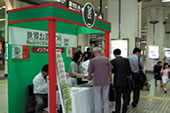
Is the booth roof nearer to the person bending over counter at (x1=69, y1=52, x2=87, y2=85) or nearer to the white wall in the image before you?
the person bending over counter at (x1=69, y1=52, x2=87, y2=85)

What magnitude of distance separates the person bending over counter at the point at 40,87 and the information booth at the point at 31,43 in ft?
1.41

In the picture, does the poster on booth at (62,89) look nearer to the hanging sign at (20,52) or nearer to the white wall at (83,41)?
the hanging sign at (20,52)

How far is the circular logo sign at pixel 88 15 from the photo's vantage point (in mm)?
3948

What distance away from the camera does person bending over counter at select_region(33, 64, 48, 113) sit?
378 cm

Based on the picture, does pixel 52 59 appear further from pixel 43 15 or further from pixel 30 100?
pixel 30 100

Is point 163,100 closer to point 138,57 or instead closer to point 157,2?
point 138,57

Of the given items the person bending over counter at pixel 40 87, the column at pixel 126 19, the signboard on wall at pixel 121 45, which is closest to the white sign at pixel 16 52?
the person bending over counter at pixel 40 87

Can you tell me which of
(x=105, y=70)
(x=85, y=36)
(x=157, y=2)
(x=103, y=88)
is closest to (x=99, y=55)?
(x=105, y=70)

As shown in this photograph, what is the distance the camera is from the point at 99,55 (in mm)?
3971

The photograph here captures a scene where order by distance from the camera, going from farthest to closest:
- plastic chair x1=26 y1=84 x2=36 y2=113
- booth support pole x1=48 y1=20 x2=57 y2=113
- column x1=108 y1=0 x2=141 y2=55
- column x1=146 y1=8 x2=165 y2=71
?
column x1=146 y1=8 x2=165 y2=71, column x1=108 y1=0 x2=141 y2=55, plastic chair x1=26 y1=84 x2=36 y2=113, booth support pole x1=48 y1=20 x2=57 y2=113

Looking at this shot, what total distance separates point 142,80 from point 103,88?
1622 mm

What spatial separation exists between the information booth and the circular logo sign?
129 mm

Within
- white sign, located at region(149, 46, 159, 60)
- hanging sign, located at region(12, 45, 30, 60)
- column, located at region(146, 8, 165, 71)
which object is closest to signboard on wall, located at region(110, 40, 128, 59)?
hanging sign, located at region(12, 45, 30, 60)

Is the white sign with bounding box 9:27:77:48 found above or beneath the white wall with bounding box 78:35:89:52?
beneath
